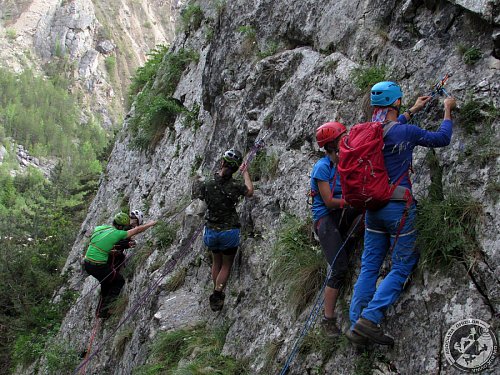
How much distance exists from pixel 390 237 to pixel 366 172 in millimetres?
767

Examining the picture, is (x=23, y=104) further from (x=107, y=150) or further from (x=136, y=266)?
(x=136, y=266)

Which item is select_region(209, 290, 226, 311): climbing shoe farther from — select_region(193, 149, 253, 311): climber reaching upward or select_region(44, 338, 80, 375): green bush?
select_region(44, 338, 80, 375): green bush

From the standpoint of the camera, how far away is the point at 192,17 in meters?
15.4

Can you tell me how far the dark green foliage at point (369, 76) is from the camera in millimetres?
6793

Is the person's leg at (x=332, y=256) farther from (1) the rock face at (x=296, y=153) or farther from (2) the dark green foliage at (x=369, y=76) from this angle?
(2) the dark green foliage at (x=369, y=76)

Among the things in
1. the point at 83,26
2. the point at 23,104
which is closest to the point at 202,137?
the point at 23,104

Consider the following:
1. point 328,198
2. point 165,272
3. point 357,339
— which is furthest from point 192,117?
point 357,339

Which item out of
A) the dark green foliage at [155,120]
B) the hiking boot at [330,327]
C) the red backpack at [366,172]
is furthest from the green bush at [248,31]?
the hiking boot at [330,327]

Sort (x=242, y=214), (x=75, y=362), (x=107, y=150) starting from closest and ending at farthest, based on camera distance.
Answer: (x=242, y=214) → (x=75, y=362) → (x=107, y=150)

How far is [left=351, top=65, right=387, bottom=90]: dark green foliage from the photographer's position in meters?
6.79

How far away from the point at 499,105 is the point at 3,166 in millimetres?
104428

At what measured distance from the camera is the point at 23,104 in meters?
122

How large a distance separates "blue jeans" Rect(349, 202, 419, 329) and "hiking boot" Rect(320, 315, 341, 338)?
0.39m

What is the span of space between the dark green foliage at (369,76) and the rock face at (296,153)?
0.34ft
